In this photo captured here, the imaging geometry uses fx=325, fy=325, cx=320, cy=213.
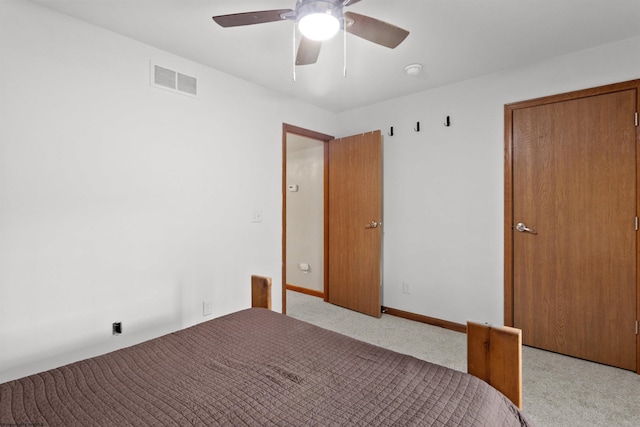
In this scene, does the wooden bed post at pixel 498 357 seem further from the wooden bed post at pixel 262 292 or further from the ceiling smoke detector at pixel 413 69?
the ceiling smoke detector at pixel 413 69

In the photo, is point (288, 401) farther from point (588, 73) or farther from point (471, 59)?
point (588, 73)

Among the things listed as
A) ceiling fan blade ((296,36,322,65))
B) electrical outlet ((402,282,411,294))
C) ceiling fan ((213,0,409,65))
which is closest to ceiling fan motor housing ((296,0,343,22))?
ceiling fan ((213,0,409,65))

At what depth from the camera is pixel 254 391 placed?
117 centimetres

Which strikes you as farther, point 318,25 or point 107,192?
point 107,192

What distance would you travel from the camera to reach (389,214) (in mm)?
3750

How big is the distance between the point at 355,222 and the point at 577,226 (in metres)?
2.07

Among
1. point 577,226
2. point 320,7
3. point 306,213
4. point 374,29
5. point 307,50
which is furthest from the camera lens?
point 306,213

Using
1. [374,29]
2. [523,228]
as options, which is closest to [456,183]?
[523,228]

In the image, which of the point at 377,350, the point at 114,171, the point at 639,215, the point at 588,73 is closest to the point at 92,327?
the point at 114,171

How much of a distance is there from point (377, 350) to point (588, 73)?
2726 mm

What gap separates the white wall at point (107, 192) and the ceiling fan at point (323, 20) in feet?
3.81

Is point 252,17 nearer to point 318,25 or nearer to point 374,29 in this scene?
Result: point 318,25

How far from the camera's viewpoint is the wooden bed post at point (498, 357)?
117 cm

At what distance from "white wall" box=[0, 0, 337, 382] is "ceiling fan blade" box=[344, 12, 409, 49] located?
1.62 m
